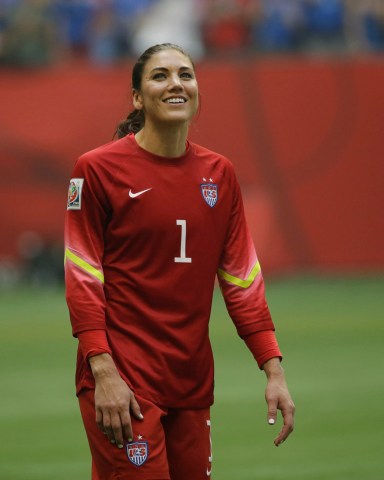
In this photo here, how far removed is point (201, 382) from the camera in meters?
4.92

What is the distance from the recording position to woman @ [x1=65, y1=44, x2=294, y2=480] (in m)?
4.70

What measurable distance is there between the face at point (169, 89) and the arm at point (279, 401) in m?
1.00

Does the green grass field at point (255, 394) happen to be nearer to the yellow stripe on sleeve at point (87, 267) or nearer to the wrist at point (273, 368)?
the wrist at point (273, 368)

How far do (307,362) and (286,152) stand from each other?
8.02m

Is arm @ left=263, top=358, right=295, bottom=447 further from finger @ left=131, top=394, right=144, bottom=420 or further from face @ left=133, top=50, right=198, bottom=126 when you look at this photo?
face @ left=133, top=50, right=198, bottom=126

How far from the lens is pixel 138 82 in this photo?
16.4ft

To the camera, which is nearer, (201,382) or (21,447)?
(201,382)

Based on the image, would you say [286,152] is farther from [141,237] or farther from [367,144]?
[141,237]

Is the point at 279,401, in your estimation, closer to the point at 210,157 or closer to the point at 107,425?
the point at 107,425

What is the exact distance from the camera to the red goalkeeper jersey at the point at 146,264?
15.6 feet

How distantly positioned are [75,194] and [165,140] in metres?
0.42

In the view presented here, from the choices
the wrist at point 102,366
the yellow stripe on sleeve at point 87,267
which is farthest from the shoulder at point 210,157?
the wrist at point 102,366

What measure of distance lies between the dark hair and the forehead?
0.02m

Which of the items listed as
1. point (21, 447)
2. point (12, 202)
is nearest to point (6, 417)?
point (21, 447)
